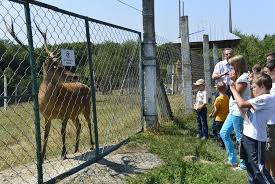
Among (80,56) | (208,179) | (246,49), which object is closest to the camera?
(208,179)

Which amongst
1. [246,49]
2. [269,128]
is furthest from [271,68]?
[246,49]

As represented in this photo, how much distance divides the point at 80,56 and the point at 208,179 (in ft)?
8.32

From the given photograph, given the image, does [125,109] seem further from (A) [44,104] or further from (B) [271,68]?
(B) [271,68]

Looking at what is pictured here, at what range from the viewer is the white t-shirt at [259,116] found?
17.9 feet

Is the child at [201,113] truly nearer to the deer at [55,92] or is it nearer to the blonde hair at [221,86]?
the blonde hair at [221,86]

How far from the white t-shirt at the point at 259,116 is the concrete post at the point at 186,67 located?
5.88m

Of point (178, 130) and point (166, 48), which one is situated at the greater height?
point (166, 48)

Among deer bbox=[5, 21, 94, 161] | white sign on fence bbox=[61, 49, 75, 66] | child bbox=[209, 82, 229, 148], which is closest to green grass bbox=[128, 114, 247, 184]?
child bbox=[209, 82, 229, 148]

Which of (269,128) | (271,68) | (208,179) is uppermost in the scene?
(271,68)

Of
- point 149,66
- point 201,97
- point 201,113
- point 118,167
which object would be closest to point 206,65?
point 201,97

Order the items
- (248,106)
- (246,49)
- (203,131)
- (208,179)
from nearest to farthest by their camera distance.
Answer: (248,106) < (208,179) < (203,131) < (246,49)

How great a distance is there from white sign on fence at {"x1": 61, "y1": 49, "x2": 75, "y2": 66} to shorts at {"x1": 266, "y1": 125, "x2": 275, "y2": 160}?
266 centimetres

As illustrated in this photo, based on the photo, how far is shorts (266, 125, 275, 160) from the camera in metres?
6.04

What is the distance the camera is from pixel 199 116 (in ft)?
30.3
